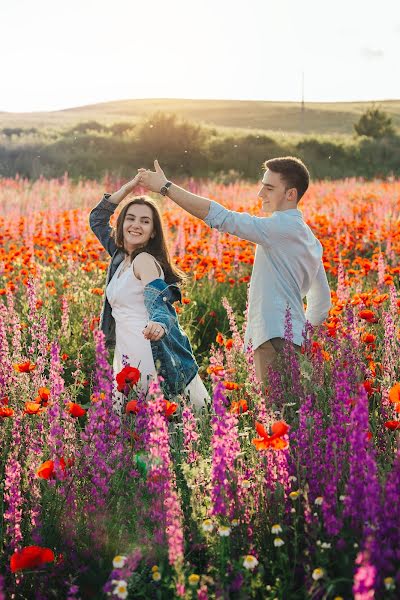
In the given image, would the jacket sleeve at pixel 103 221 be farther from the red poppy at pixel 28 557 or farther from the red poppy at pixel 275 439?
the red poppy at pixel 28 557

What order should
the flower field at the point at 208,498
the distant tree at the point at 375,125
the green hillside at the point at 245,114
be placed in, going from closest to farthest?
the flower field at the point at 208,498 → the distant tree at the point at 375,125 → the green hillside at the point at 245,114

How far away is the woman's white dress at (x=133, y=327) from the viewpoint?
3.84m

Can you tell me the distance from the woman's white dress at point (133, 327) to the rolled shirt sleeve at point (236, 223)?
41 cm

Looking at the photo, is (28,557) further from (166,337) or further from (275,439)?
(166,337)

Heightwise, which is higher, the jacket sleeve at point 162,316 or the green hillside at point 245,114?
the green hillside at point 245,114

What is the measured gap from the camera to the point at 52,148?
83.9 ft

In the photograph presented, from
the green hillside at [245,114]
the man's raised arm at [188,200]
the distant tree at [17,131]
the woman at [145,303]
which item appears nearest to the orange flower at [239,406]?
the woman at [145,303]

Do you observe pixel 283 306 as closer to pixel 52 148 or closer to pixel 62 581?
pixel 62 581

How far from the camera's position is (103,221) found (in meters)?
4.30

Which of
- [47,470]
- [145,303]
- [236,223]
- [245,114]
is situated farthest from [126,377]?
[245,114]

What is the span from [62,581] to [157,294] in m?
1.71

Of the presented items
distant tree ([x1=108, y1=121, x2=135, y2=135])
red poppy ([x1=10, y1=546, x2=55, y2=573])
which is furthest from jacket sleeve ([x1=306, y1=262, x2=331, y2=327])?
distant tree ([x1=108, y1=121, x2=135, y2=135])

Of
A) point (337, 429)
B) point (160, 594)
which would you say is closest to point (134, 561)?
point (160, 594)

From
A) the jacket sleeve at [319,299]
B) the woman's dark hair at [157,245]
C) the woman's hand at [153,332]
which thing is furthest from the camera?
the jacket sleeve at [319,299]
